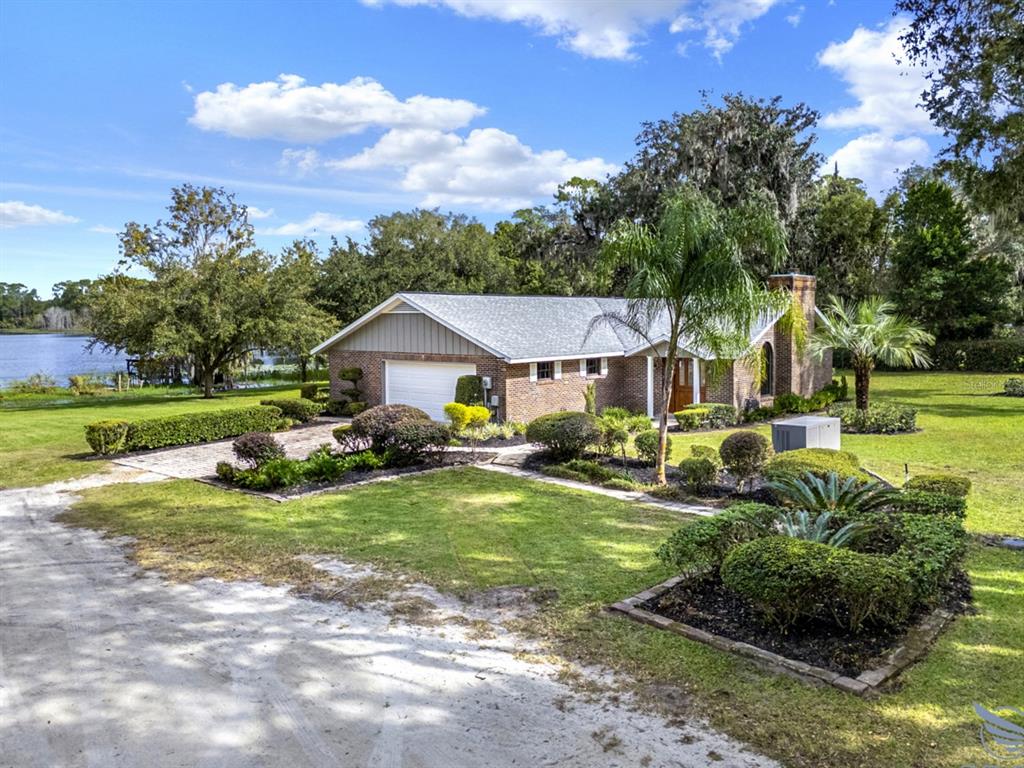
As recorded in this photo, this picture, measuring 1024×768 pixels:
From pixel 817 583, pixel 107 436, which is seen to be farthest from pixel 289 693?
pixel 107 436

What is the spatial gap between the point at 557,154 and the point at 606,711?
43252 mm

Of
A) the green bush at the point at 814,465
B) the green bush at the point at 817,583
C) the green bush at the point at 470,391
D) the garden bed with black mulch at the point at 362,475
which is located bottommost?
the garden bed with black mulch at the point at 362,475

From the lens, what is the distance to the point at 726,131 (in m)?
33.9

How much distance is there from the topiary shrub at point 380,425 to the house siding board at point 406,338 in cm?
481

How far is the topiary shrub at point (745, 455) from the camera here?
11562 mm

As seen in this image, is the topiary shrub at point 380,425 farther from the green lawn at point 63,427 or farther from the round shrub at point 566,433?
the green lawn at point 63,427

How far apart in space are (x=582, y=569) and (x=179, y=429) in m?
13.7

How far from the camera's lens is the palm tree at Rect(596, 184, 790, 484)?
37.7 ft

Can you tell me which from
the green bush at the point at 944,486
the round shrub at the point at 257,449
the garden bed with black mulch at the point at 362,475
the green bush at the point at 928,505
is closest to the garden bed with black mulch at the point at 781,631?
the green bush at the point at 928,505

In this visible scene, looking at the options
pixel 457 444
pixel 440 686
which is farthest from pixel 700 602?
pixel 457 444

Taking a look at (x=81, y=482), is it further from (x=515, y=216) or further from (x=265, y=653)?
(x=515, y=216)

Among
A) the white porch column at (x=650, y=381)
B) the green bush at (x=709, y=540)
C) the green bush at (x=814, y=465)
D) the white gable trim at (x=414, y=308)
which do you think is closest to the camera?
the green bush at (x=709, y=540)

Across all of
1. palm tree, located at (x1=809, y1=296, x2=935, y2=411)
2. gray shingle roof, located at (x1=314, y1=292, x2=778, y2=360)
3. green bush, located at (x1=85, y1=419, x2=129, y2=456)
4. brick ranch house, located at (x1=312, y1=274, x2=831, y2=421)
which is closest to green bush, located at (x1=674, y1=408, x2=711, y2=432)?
brick ranch house, located at (x1=312, y1=274, x2=831, y2=421)

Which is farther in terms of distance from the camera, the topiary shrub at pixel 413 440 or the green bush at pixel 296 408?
the green bush at pixel 296 408
